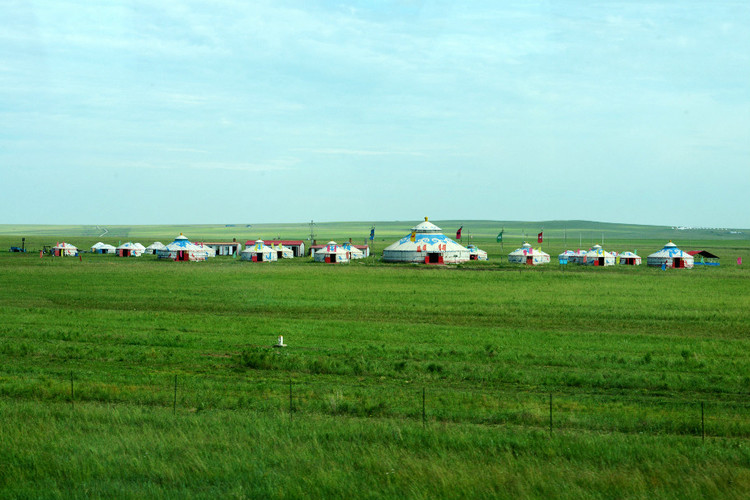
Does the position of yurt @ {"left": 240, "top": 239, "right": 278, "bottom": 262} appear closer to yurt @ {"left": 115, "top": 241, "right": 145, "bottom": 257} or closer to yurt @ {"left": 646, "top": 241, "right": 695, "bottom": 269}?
yurt @ {"left": 115, "top": 241, "right": 145, "bottom": 257}

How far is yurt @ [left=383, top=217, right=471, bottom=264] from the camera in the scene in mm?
85188

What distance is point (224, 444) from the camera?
45.8ft

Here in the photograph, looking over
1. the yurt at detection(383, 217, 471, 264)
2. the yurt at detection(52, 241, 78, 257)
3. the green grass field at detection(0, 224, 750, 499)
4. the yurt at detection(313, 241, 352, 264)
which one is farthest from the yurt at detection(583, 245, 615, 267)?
the yurt at detection(52, 241, 78, 257)

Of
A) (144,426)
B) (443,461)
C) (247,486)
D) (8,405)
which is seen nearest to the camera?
(247,486)

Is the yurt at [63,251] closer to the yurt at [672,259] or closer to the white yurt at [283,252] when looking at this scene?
the white yurt at [283,252]

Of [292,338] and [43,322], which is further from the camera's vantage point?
[43,322]

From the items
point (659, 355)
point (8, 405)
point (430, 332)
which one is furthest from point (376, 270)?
point (8, 405)

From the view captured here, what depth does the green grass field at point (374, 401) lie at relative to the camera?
12.2 metres

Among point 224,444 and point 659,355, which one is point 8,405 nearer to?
point 224,444

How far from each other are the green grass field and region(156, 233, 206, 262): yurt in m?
54.6

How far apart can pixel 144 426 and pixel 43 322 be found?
19.7 m

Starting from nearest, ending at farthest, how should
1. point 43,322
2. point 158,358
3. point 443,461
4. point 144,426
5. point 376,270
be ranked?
point 443,461
point 144,426
point 158,358
point 43,322
point 376,270

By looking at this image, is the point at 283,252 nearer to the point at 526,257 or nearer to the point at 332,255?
the point at 332,255

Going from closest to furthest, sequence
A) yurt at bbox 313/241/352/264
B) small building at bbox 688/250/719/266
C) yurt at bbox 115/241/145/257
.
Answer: yurt at bbox 313/241/352/264, small building at bbox 688/250/719/266, yurt at bbox 115/241/145/257
